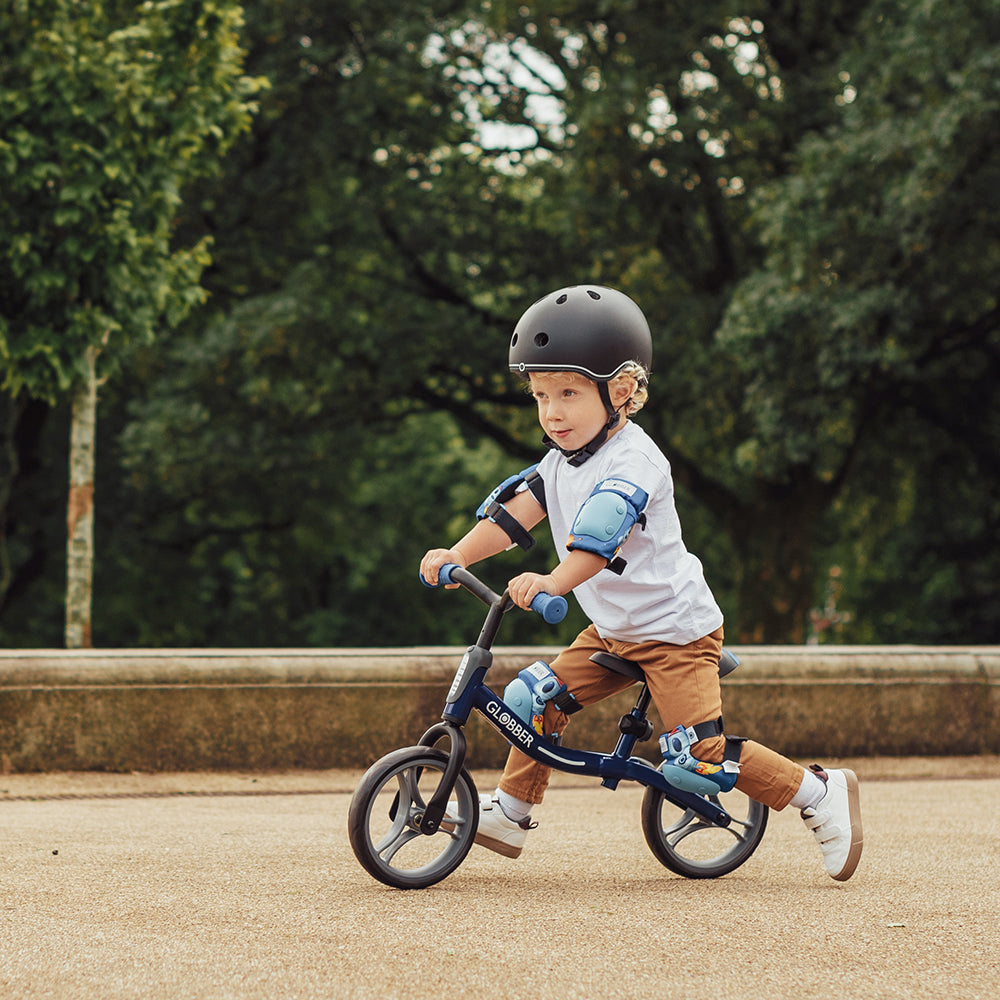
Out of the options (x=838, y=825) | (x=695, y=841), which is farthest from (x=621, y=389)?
(x=695, y=841)

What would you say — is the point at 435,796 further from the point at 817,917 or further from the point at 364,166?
the point at 364,166

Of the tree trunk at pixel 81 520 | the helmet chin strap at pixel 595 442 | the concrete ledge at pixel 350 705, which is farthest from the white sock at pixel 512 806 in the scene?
the tree trunk at pixel 81 520

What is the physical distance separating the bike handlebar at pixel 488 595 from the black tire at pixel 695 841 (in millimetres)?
912

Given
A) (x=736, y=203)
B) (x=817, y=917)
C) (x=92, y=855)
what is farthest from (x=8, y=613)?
(x=817, y=917)

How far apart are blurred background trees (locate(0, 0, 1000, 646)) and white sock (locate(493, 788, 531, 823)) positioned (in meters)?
9.08

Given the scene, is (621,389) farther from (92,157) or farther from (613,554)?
(92,157)

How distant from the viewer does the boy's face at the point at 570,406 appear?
390cm

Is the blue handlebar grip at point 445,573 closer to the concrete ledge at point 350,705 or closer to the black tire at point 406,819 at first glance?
the black tire at point 406,819

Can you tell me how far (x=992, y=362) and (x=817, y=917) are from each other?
45.6ft

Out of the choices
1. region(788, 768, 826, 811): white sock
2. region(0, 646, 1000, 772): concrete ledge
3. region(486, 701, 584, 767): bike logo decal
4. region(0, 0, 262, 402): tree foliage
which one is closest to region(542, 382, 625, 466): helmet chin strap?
region(486, 701, 584, 767): bike logo decal

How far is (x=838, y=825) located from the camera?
407 centimetres

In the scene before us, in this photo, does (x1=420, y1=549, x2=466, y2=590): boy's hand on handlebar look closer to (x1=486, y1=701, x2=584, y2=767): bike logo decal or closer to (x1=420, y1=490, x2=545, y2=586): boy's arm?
(x1=420, y1=490, x2=545, y2=586): boy's arm

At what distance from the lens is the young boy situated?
382 centimetres

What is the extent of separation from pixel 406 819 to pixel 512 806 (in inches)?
14.2
